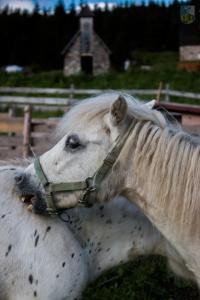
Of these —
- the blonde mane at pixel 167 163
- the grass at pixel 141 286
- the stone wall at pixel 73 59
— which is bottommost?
the stone wall at pixel 73 59

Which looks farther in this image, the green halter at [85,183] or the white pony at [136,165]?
the green halter at [85,183]

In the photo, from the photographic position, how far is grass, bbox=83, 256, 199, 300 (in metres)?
4.23

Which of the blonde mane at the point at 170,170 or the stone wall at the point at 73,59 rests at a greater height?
the blonde mane at the point at 170,170

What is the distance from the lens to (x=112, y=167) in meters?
2.76

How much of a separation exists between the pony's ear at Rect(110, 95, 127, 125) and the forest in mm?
48497

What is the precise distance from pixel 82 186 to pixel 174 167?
1.75ft

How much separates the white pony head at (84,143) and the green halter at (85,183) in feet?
0.07

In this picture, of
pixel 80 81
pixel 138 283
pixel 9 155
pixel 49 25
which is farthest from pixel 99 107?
pixel 49 25

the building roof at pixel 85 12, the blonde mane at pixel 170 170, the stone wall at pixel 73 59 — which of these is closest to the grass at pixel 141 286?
the blonde mane at pixel 170 170

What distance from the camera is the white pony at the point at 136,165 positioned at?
2631mm

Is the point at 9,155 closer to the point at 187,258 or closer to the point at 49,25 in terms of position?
the point at 187,258

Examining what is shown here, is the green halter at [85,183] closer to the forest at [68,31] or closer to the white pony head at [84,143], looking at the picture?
the white pony head at [84,143]

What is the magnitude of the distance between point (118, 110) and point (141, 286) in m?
2.19

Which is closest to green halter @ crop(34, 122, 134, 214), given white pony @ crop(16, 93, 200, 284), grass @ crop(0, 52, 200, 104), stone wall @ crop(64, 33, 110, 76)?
white pony @ crop(16, 93, 200, 284)
